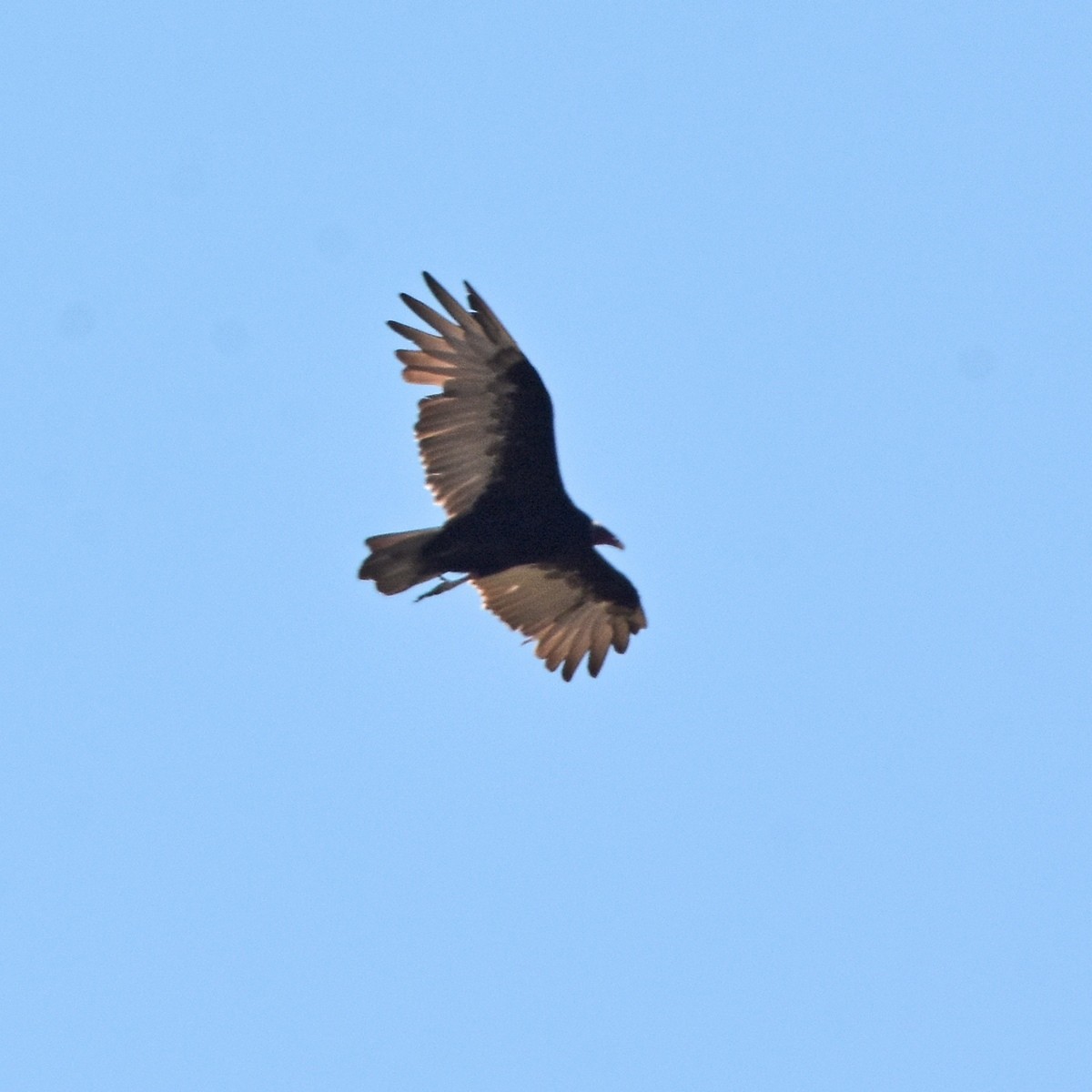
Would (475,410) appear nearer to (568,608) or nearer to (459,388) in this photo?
(459,388)

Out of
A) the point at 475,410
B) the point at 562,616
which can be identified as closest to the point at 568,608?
the point at 562,616

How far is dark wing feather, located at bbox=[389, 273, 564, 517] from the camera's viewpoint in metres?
14.2

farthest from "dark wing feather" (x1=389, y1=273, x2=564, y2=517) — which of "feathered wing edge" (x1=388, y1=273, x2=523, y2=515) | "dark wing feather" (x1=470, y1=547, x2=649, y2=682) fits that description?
"dark wing feather" (x1=470, y1=547, x2=649, y2=682)

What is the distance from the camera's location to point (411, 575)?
14.6m

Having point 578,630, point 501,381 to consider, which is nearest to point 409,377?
point 501,381

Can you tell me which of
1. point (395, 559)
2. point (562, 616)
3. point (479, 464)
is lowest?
point (395, 559)

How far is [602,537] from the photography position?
49.7 feet

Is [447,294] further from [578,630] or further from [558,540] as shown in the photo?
[578,630]

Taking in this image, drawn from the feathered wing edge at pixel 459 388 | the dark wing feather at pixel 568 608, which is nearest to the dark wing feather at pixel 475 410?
the feathered wing edge at pixel 459 388

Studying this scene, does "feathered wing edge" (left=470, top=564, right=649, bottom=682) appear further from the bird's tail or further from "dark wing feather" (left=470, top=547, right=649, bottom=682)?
the bird's tail

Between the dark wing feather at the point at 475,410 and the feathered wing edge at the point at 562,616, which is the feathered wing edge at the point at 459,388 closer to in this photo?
the dark wing feather at the point at 475,410

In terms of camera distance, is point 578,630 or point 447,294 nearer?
point 447,294

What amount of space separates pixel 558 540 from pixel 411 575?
0.95 meters

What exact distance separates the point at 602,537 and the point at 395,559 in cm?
142
